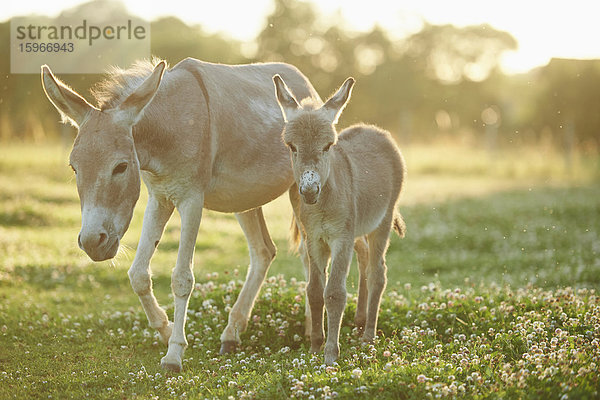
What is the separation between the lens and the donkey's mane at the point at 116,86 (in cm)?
584

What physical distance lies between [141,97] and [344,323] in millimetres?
3350

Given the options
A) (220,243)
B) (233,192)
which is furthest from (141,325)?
(220,243)

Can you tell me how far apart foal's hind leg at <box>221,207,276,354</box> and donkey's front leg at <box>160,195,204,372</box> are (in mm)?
821

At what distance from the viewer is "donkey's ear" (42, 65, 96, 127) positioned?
548cm

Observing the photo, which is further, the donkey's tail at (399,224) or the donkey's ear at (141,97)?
the donkey's tail at (399,224)

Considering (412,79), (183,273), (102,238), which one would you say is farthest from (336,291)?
(412,79)

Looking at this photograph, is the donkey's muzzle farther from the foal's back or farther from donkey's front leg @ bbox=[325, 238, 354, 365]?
the foal's back

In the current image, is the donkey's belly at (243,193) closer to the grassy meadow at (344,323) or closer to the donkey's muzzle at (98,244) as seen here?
the grassy meadow at (344,323)

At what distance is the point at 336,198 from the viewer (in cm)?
601

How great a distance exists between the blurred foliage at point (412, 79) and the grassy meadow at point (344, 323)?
648 inches

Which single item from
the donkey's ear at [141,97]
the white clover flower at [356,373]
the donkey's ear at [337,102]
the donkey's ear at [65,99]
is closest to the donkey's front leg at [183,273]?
the donkey's ear at [141,97]

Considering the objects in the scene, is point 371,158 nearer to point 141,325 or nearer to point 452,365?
point 452,365

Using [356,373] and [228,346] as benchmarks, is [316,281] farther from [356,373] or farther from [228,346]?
[228,346]

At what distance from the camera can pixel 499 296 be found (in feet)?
25.6
